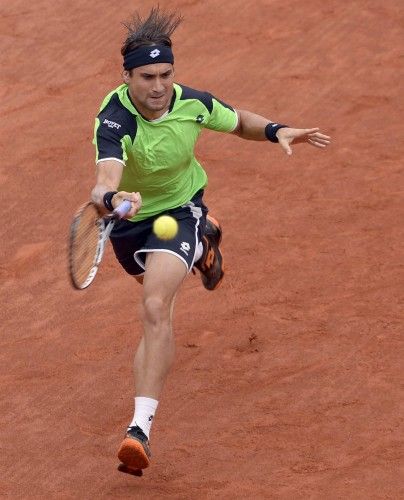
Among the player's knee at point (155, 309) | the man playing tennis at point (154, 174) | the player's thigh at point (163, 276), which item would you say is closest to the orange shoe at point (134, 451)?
the man playing tennis at point (154, 174)

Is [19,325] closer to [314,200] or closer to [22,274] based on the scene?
[22,274]

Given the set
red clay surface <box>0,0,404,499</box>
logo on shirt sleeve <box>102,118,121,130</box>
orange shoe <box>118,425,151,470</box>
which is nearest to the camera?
orange shoe <box>118,425,151,470</box>

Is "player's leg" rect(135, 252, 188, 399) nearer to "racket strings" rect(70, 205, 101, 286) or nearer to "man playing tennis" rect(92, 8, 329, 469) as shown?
"man playing tennis" rect(92, 8, 329, 469)

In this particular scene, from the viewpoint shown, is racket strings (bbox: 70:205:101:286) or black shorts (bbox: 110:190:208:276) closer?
racket strings (bbox: 70:205:101:286)

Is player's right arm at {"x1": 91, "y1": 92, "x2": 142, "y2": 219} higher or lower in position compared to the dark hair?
lower

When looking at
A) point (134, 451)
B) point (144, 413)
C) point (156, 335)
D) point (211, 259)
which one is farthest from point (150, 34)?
point (134, 451)

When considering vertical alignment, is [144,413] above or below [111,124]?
below

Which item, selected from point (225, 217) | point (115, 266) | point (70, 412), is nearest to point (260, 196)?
point (225, 217)

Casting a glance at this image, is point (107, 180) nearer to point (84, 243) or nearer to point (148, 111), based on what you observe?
point (84, 243)

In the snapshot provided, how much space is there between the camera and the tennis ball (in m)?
6.89

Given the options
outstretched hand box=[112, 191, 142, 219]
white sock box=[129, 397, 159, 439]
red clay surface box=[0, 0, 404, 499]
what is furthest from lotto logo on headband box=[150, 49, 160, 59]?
red clay surface box=[0, 0, 404, 499]

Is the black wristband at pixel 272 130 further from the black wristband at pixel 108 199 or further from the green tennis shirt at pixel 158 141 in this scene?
the black wristband at pixel 108 199

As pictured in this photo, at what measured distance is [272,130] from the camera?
7.68 m

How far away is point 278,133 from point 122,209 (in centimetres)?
152
